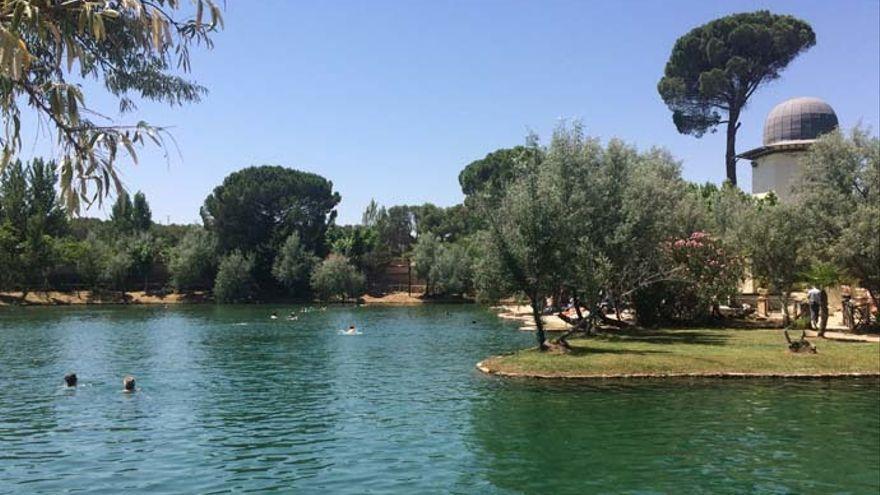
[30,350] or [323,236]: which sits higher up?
[323,236]

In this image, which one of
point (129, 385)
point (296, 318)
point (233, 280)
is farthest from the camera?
point (233, 280)

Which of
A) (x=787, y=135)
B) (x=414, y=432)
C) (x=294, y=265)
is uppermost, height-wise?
(x=787, y=135)

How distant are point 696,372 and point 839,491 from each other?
1349cm

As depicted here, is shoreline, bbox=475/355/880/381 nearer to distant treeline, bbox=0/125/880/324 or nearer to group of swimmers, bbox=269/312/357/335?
distant treeline, bbox=0/125/880/324

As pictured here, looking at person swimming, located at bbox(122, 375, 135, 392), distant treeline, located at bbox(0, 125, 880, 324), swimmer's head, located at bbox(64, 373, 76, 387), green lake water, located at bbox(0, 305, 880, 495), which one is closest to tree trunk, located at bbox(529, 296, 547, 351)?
distant treeline, located at bbox(0, 125, 880, 324)

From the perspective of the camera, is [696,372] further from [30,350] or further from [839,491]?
[30,350]

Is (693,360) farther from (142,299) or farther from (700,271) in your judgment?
(142,299)

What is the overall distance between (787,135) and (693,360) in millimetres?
57701

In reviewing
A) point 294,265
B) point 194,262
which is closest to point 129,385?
point 294,265

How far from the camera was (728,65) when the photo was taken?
84.6m

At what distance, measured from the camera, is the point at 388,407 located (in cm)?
2331

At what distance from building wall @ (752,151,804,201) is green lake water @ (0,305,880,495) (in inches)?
2183

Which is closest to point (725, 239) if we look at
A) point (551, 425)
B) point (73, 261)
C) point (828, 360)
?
point (828, 360)

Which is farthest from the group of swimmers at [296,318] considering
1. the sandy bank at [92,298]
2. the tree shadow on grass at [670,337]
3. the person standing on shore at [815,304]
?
the sandy bank at [92,298]
